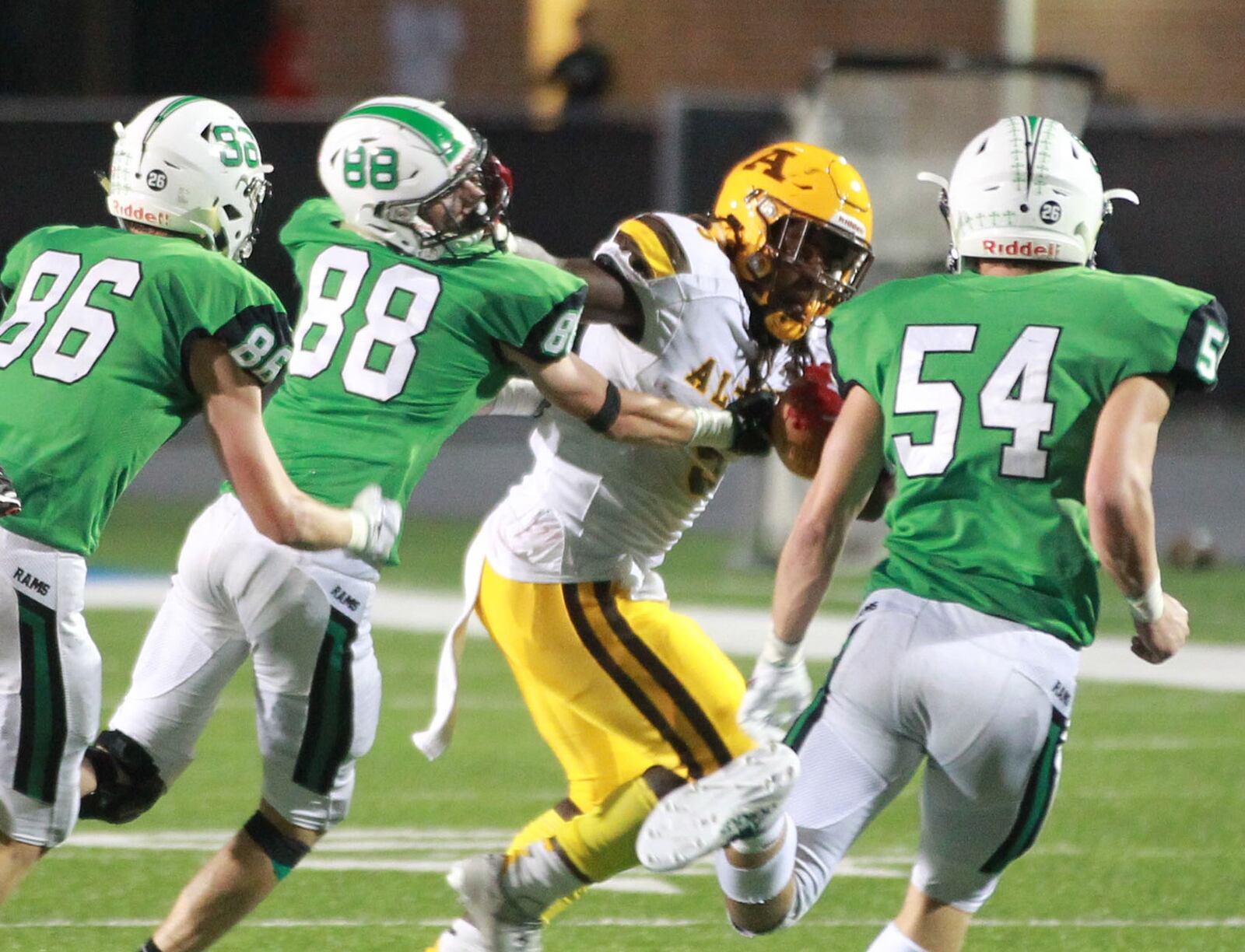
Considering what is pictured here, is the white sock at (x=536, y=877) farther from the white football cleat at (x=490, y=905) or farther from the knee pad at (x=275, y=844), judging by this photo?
the knee pad at (x=275, y=844)

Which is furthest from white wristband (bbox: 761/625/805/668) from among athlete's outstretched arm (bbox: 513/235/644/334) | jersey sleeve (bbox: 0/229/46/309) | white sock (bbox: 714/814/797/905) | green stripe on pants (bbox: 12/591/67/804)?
jersey sleeve (bbox: 0/229/46/309)

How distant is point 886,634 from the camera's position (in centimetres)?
347

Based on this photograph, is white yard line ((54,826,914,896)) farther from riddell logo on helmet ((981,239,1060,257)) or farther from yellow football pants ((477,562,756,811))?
riddell logo on helmet ((981,239,1060,257))

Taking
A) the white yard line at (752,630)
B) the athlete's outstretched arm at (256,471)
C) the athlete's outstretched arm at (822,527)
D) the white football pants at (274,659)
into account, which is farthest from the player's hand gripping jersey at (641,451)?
the white yard line at (752,630)

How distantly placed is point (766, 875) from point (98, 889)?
6.53 feet

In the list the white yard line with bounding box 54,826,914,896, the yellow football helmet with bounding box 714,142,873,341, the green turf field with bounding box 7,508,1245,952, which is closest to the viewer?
the yellow football helmet with bounding box 714,142,873,341

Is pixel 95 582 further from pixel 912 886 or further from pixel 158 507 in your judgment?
pixel 912 886

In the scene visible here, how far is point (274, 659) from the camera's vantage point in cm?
393

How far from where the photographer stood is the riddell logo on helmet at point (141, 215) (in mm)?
3938

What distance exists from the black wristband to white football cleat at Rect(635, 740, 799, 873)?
2.31 ft

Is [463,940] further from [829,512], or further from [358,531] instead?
[829,512]

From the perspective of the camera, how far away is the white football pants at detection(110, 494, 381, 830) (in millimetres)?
3902

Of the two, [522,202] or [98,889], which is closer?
[98,889]

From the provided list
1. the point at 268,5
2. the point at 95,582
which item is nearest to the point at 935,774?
the point at 95,582
